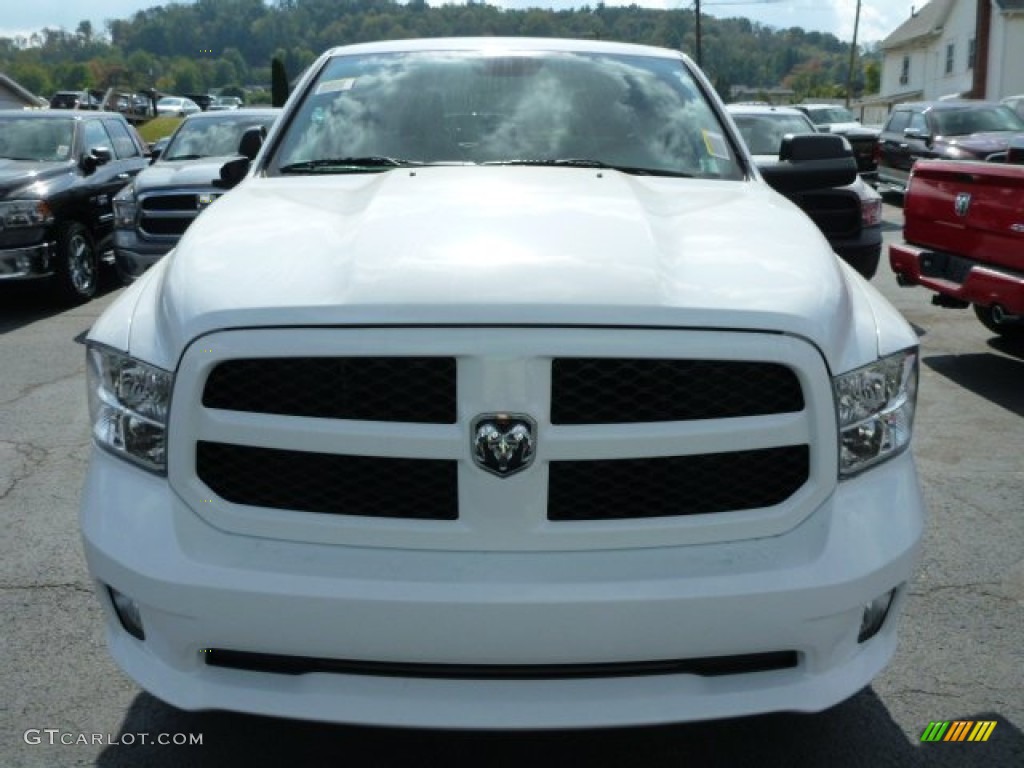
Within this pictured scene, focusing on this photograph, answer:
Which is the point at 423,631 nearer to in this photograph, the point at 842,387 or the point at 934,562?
the point at 842,387

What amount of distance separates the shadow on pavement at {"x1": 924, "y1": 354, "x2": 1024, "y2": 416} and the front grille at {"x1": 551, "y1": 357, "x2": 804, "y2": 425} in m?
4.73

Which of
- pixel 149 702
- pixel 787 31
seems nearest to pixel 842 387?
pixel 149 702

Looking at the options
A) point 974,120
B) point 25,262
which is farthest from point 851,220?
point 974,120

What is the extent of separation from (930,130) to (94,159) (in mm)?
14188

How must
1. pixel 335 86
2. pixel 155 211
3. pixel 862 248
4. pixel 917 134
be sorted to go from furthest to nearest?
pixel 917 134, pixel 155 211, pixel 862 248, pixel 335 86

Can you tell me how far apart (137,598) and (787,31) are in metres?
135

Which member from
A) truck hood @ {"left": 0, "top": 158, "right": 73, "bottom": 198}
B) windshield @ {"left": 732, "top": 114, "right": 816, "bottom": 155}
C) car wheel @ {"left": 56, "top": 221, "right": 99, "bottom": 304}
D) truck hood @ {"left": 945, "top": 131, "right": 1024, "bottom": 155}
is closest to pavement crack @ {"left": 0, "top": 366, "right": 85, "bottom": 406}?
car wheel @ {"left": 56, "top": 221, "right": 99, "bottom": 304}

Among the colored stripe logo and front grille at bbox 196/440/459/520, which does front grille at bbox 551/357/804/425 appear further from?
the colored stripe logo

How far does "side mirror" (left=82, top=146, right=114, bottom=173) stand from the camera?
36.6 ft

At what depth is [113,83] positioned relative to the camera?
8531cm

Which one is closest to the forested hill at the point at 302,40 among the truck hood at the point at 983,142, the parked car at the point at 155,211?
the truck hood at the point at 983,142

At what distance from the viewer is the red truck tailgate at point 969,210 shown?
22.1 feet

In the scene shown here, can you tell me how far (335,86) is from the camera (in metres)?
4.28

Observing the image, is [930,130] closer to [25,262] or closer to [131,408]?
[25,262]
